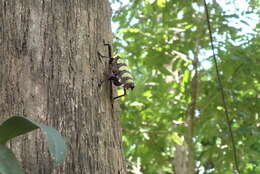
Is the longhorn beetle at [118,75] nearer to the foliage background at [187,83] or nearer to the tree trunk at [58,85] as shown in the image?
the tree trunk at [58,85]

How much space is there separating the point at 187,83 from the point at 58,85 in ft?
10.1

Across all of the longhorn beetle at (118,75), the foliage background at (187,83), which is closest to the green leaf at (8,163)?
the longhorn beetle at (118,75)

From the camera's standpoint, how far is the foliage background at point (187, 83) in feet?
11.6

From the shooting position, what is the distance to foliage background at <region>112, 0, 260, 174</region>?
3543 mm

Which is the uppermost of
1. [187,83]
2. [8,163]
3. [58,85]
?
[187,83]

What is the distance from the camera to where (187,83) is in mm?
4133

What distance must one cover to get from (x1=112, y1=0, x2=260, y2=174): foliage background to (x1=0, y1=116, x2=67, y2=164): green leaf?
2685 mm

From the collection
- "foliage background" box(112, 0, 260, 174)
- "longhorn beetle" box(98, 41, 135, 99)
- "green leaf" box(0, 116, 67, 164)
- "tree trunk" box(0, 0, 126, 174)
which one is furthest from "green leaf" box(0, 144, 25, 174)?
"foliage background" box(112, 0, 260, 174)

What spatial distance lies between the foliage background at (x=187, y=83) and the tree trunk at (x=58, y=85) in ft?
7.44

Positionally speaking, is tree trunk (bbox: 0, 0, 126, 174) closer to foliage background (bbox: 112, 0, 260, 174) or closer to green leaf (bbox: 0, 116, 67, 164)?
green leaf (bbox: 0, 116, 67, 164)

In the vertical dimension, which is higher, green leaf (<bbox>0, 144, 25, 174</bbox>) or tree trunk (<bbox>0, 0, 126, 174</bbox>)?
tree trunk (<bbox>0, 0, 126, 174</bbox>)

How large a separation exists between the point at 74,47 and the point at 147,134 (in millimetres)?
2984

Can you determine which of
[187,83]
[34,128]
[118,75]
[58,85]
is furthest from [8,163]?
[187,83]

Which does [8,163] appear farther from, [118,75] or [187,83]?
[187,83]
